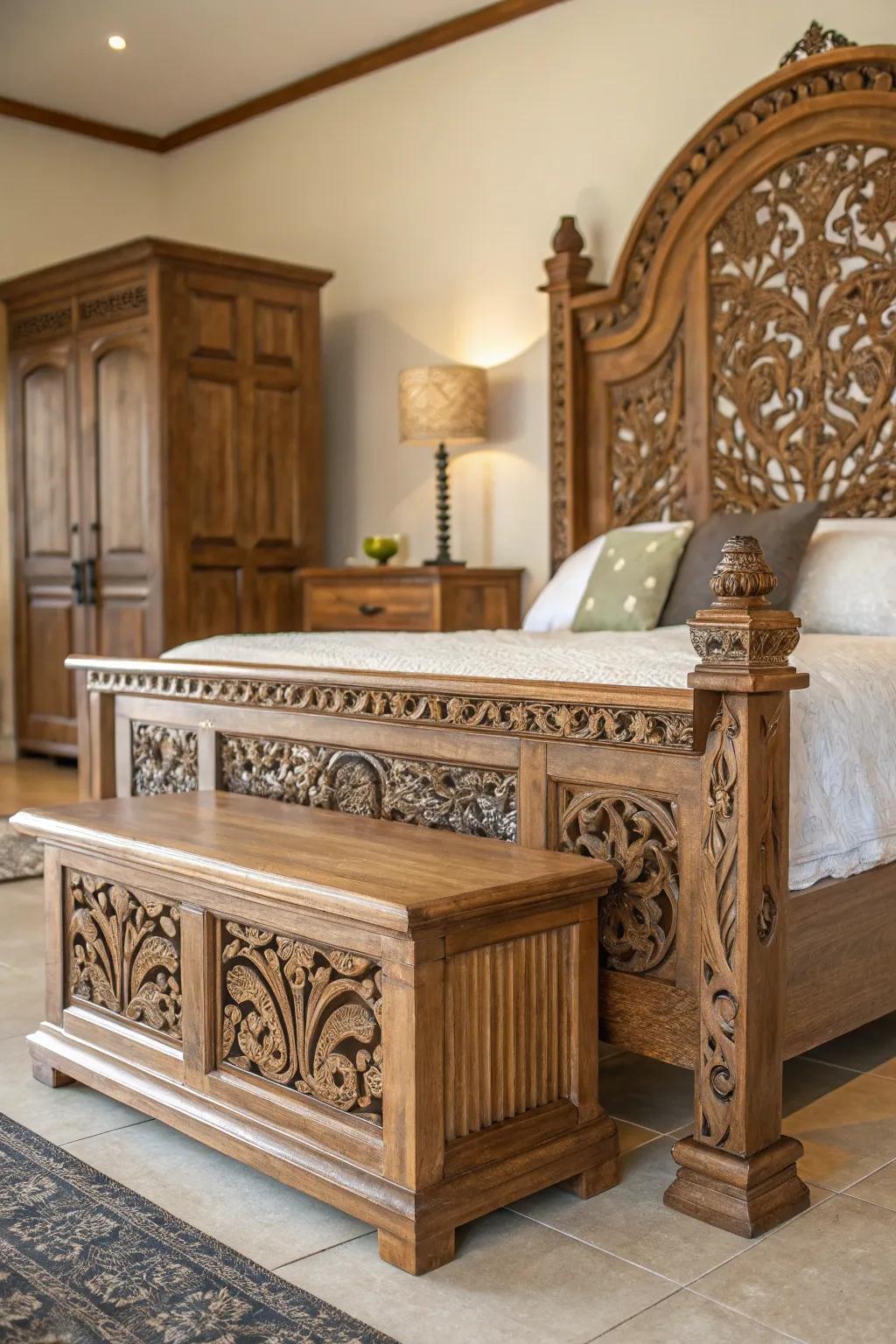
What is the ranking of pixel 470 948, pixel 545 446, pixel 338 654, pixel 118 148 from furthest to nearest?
pixel 118 148, pixel 545 446, pixel 338 654, pixel 470 948

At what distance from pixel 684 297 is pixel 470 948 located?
2.92 m

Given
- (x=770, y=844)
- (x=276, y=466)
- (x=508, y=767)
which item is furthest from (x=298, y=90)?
(x=770, y=844)

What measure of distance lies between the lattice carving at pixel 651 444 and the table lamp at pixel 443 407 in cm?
61

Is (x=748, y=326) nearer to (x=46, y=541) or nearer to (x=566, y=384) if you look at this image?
(x=566, y=384)

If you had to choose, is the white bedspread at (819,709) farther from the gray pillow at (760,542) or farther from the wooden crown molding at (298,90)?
the wooden crown molding at (298,90)

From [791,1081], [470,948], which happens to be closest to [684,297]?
[791,1081]

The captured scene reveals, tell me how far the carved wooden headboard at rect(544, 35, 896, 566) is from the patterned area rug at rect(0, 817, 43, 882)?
6.40ft

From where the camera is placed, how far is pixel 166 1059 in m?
2.11

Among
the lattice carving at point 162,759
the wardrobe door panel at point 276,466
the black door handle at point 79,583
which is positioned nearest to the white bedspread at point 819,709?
the lattice carving at point 162,759

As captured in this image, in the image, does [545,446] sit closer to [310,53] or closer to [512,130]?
[512,130]

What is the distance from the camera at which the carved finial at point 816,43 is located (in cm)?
374

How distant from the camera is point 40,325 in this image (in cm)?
586

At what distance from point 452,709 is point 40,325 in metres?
4.36

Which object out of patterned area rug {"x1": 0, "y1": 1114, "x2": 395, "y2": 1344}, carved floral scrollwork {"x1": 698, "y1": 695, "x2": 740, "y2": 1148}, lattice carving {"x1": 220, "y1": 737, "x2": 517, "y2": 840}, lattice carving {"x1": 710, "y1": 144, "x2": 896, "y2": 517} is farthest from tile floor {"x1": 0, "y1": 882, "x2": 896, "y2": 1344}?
lattice carving {"x1": 710, "y1": 144, "x2": 896, "y2": 517}
